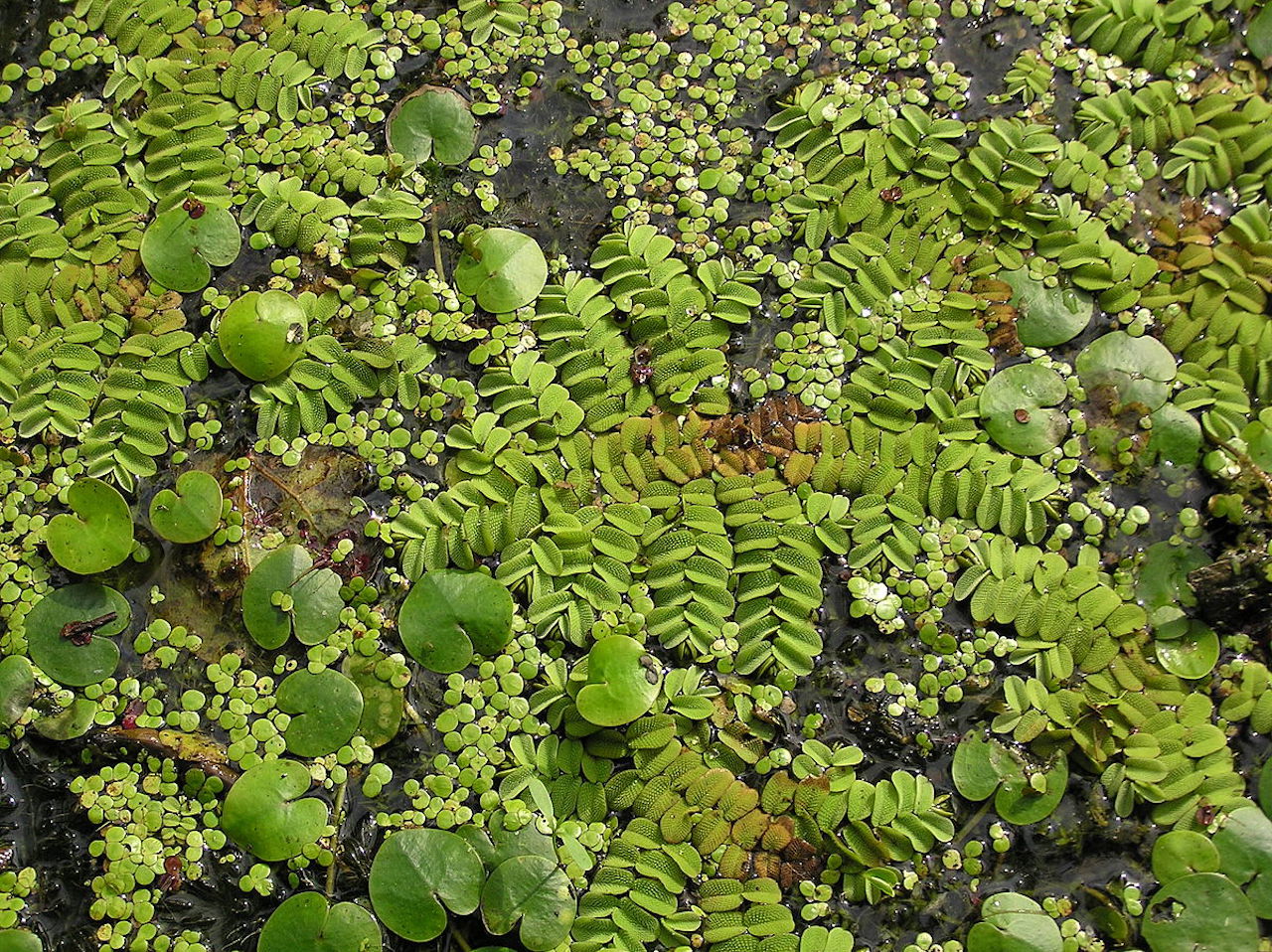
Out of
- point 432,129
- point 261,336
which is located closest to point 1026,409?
point 432,129

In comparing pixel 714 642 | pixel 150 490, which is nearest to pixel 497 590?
pixel 714 642

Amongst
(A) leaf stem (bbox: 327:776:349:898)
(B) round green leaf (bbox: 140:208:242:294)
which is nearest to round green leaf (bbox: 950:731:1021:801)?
(A) leaf stem (bbox: 327:776:349:898)

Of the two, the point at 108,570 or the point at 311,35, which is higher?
the point at 311,35

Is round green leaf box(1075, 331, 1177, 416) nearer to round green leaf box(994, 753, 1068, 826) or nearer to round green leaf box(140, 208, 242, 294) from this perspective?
round green leaf box(994, 753, 1068, 826)

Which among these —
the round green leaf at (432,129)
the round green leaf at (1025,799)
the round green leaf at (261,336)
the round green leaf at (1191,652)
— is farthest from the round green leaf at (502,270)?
the round green leaf at (1191,652)

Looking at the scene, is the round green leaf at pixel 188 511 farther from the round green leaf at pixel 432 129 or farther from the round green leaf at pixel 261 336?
the round green leaf at pixel 432 129

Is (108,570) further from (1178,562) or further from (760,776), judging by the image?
(1178,562)
